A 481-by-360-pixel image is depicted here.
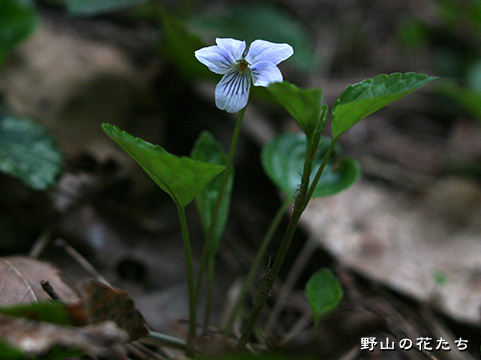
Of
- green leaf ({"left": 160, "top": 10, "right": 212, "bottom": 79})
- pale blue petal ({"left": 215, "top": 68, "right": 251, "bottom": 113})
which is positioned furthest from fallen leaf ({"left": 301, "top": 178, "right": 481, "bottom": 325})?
pale blue petal ({"left": 215, "top": 68, "right": 251, "bottom": 113})

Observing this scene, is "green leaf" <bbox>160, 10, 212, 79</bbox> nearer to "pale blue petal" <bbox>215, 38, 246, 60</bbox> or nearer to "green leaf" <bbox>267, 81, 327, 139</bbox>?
"pale blue petal" <bbox>215, 38, 246, 60</bbox>

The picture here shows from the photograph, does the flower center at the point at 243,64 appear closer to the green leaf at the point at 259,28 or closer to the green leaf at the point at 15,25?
the green leaf at the point at 15,25

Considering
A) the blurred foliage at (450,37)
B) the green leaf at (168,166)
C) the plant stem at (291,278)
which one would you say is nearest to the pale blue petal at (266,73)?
the green leaf at (168,166)

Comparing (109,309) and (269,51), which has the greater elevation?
(269,51)

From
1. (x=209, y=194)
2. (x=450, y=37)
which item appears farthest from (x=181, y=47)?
(x=450, y=37)

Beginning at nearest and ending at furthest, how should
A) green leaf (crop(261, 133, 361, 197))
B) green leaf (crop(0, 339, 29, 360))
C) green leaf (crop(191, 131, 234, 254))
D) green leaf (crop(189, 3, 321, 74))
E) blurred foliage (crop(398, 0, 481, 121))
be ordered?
green leaf (crop(0, 339, 29, 360)) < green leaf (crop(191, 131, 234, 254)) < green leaf (crop(261, 133, 361, 197)) < green leaf (crop(189, 3, 321, 74)) < blurred foliage (crop(398, 0, 481, 121))

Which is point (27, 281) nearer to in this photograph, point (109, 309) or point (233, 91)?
point (109, 309)

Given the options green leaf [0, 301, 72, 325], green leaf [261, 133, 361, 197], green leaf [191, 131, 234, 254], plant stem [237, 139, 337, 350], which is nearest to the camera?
green leaf [0, 301, 72, 325]
